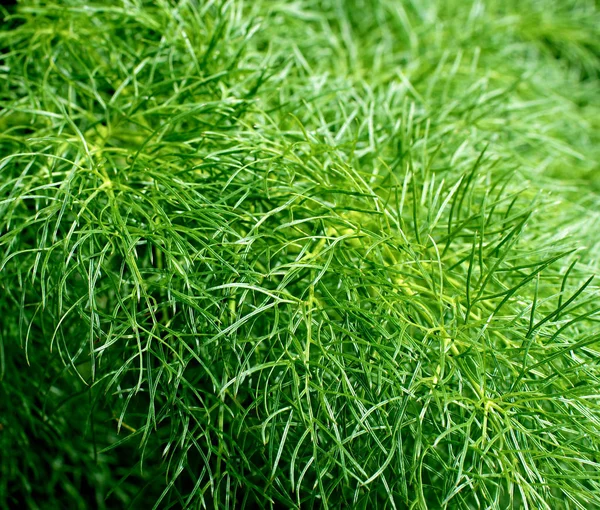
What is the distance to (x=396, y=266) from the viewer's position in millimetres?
562

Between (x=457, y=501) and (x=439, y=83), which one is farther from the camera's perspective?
(x=439, y=83)

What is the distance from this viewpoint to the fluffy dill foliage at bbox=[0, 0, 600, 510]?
502mm

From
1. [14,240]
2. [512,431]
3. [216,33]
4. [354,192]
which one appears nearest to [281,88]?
[216,33]

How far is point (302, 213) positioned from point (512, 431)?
249 mm

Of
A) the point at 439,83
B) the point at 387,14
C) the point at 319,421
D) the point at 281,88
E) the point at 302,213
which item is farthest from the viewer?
the point at 387,14

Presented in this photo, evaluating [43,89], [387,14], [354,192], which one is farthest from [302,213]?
[387,14]

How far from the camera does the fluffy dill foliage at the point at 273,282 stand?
502mm

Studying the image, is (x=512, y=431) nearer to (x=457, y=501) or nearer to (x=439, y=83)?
(x=457, y=501)

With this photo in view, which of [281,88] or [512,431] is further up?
[281,88]

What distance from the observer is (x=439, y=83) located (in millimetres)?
894

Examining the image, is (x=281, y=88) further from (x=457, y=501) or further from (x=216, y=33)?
(x=457, y=501)

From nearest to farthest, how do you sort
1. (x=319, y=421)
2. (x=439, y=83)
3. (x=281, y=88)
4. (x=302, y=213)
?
(x=319, y=421)
(x=302, y=213)
(x=281, y=88)
(x=439, y=83)

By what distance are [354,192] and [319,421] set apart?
196 mm

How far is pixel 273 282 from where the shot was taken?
57cm
